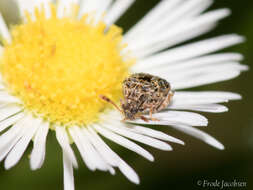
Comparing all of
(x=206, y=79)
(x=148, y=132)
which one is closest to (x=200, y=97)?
(x=206, y=79)

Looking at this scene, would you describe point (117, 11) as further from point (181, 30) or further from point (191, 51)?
point (191, 51)

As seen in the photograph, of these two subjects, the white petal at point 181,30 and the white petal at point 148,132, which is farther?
the white petal at point 181,30

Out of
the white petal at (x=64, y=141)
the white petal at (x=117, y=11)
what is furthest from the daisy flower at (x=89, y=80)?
the white petal at (x=117, y=11)

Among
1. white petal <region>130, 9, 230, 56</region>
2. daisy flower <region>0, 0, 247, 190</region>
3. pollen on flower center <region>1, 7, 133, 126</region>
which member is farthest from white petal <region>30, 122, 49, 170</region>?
white petal <region>130, 9, 230, 56</region>

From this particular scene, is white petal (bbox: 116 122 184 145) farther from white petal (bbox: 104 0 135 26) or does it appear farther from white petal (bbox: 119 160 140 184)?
white petal (bbox: 104 0 135 26)

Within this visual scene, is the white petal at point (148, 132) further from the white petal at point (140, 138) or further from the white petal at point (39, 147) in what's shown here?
the white petal at point (39, 147)

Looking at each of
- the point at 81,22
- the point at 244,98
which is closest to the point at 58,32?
the point at 81,22

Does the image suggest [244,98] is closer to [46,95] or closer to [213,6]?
[213,6]
